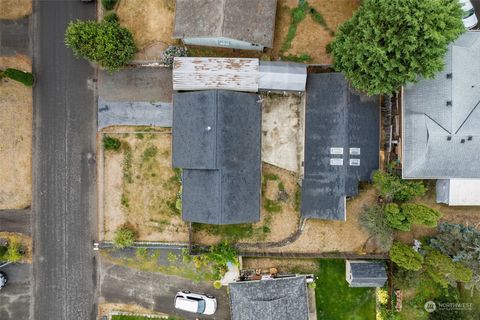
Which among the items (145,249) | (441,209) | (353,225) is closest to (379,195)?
(353,225)

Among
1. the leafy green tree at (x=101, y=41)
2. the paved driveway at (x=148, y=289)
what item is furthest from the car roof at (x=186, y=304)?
the leafy green tree at (x=101, y=41)

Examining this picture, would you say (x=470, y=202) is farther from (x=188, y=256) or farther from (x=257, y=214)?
(x=188, y=256)

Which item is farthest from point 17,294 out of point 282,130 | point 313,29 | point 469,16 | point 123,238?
point 469,16

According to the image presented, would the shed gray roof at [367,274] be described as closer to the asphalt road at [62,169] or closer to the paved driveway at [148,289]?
the paved driveway at [148,289]

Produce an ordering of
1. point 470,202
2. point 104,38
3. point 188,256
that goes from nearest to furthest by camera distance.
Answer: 1. point 104,38
2. point 470,202
3. point 188,256

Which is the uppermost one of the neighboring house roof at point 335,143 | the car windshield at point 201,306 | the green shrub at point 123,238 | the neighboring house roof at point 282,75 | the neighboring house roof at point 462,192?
the neighboring house roof at point 282,75

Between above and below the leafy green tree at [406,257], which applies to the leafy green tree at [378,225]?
above
